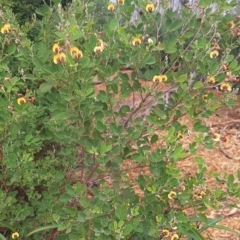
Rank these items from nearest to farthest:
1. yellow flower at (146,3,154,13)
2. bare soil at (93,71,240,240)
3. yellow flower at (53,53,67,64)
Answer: yellow flower at (53,53,67,64), yellow flower at (146,3,154,13), bare soil at (93,71,240,240)

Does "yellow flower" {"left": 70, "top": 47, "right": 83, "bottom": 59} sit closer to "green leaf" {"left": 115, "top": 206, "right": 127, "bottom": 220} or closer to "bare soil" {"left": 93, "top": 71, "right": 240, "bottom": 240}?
"green leaf" {"left": 115, "top": 206, "right": 127, "bottom": 220}

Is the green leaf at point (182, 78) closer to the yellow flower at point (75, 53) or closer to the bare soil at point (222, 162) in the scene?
the yellow flower at point (75, 53)

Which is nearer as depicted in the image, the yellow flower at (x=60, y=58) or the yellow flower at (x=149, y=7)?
the yellow flower at (x=60, y=58)

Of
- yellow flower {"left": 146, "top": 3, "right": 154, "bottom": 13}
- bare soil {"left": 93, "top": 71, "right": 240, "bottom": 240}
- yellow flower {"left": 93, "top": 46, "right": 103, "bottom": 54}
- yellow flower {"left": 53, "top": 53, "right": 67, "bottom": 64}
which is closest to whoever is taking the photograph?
yellow flower {"left": 53, "top": 53, "right": 67, "bottom": 64}

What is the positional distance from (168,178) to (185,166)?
219 cm

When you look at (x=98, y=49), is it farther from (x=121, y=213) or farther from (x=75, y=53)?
(x=121, y=213)

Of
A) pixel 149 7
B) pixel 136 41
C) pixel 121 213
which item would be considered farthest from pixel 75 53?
pixel 121 213

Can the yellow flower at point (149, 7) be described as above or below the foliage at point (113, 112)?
above

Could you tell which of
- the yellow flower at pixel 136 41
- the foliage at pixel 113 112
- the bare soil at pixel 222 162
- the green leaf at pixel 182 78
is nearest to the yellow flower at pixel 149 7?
the foliage at pixel 113 112

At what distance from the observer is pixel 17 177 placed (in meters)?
2.29

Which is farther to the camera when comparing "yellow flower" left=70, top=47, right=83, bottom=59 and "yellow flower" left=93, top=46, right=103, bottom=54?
"yellow flower" left=93, top=46, right=103, bottom=54

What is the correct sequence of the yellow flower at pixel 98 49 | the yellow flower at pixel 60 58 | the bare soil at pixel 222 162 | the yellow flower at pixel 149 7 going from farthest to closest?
the bare soil at pixel 222 162 < the yellow flower at pixel 149 7 < the yellow flower at pixel 98 49 < the yellow flower at pixel 60 58

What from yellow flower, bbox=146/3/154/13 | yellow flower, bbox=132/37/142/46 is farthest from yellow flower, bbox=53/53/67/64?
yellow flower, bbox=146/3/154/13

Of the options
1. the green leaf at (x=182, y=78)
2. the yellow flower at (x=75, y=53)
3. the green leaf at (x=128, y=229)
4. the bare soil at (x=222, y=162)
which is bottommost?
the bare soil at (x=222, y=162)
